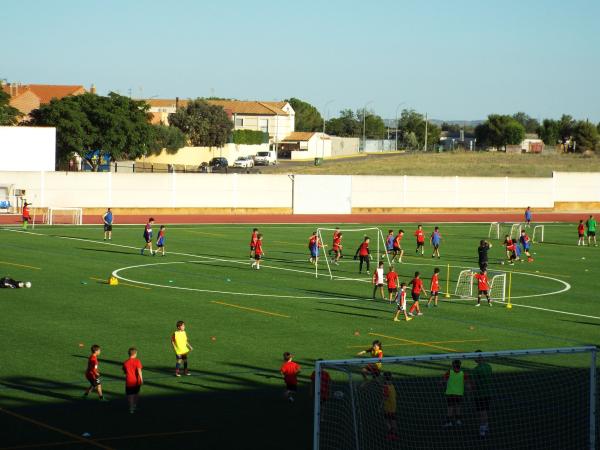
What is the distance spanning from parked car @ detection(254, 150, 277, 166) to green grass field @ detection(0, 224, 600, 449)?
83.1 meters

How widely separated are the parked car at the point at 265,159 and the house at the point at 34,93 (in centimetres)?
2511

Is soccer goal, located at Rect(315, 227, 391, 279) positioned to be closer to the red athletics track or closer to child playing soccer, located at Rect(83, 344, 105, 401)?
the red athletics track

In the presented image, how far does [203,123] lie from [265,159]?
12220 mm

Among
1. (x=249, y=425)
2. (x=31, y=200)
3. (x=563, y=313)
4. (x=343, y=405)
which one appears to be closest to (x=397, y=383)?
(x=343, y=405)

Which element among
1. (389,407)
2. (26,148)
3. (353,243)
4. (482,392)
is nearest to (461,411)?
(482,392)

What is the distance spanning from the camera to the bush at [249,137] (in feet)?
511

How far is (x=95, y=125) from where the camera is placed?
99.0 meters

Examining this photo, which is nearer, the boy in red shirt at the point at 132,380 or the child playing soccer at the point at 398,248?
the boy in red shirt at the point at 132,380

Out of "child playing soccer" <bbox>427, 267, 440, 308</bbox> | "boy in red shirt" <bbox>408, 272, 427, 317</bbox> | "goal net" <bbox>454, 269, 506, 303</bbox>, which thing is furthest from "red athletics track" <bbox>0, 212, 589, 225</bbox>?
"boy in red shirt" <bbox>408, 272, 427, 317</bbox>

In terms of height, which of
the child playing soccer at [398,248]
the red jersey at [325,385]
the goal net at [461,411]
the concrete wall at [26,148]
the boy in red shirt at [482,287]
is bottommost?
the goal net at [461,411]

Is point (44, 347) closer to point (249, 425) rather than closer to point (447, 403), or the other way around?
point (249, 425)

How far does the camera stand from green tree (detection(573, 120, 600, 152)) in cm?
16812

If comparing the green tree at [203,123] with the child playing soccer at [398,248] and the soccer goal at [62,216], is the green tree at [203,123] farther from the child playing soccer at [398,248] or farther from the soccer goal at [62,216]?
the child playing soccer at [398,248]

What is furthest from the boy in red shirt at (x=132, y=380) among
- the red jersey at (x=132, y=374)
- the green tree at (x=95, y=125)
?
the green tree at (x=95, y=125)
